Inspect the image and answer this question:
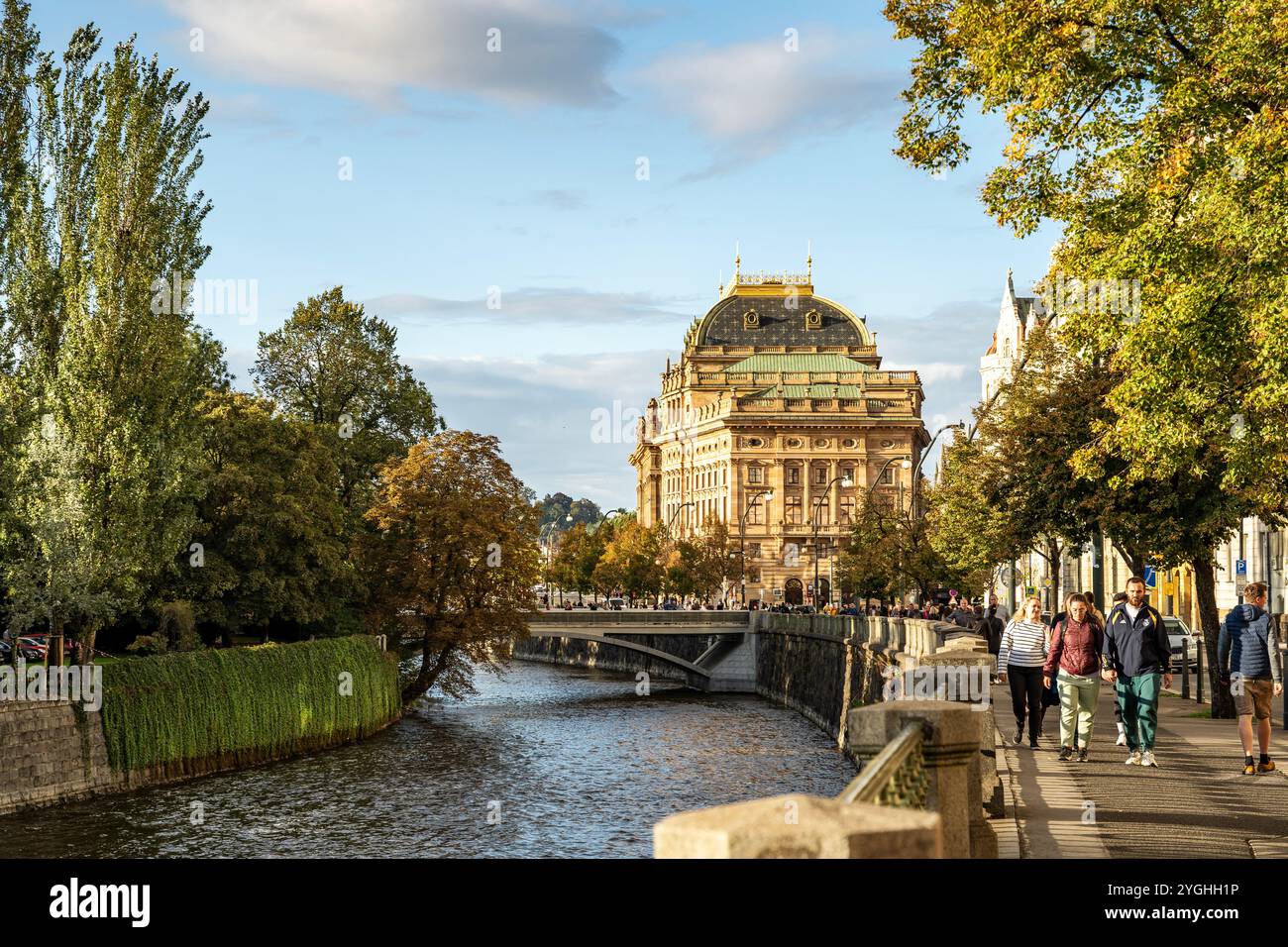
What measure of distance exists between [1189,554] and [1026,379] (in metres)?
12.0

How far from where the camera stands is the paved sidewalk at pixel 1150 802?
548 inches

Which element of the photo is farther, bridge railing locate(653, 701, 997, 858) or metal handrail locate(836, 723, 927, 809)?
metal handrail locate(836, 723, 927, 809)

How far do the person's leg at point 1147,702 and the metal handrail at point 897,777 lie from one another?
30.1ft

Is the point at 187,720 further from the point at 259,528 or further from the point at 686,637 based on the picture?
the point at 686,637

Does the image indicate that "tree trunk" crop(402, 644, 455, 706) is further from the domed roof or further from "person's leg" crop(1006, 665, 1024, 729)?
the domed roof

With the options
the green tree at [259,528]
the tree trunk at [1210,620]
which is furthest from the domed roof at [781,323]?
the tree trunk at [1210,620]

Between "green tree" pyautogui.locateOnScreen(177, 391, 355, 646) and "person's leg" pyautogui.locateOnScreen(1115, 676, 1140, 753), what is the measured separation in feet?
115

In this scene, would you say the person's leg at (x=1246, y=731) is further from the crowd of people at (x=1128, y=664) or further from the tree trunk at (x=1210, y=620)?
the tree trunk at (x=1210, y=620)

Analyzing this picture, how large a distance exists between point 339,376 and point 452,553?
526 inches

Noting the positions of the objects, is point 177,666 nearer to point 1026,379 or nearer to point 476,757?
point 476,757

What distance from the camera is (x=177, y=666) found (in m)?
42.3

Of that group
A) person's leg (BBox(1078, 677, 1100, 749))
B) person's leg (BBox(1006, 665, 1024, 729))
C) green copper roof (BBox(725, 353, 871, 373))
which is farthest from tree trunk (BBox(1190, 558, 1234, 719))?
green copper roof (BBox(725, 353, 871, 373))

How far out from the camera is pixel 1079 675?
66.9 ft

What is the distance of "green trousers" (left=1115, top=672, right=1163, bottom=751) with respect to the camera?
63.2 feet
